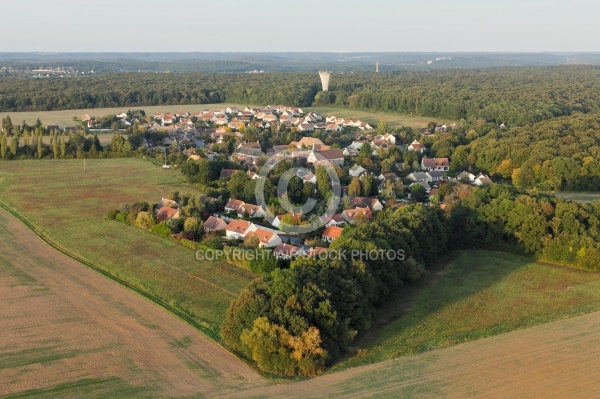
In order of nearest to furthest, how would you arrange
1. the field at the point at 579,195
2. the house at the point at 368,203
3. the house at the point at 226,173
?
1. the house at the point at 368,203
2. the field at the point at 579,195
3. the house at the point at 226,173

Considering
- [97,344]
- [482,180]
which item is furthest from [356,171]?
[97,344]

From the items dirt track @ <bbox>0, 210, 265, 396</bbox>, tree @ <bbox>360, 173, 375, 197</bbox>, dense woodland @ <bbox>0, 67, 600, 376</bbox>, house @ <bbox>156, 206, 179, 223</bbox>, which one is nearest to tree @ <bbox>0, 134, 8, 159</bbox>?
dense woodland @ <bbox>0, 67, 600, 376</bbox>

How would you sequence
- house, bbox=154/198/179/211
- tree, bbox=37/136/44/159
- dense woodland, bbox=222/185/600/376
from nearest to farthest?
dense woodland, bbox=222/185/600/376 → house, bbox=154/198/179/211 → tree, bbox=37/136/44/159

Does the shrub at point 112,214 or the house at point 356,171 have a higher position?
Result: the house at point 356,171

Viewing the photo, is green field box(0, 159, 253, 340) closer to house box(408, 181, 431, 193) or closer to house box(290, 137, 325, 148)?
house box(290, 137, 325, 148)

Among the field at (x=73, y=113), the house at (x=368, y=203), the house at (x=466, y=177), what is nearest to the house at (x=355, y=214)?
the house at (x=368, y=203)

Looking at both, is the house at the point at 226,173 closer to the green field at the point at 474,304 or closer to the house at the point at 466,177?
the house at the point at 466,177

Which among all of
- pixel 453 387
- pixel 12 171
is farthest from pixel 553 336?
pixel 12 171
